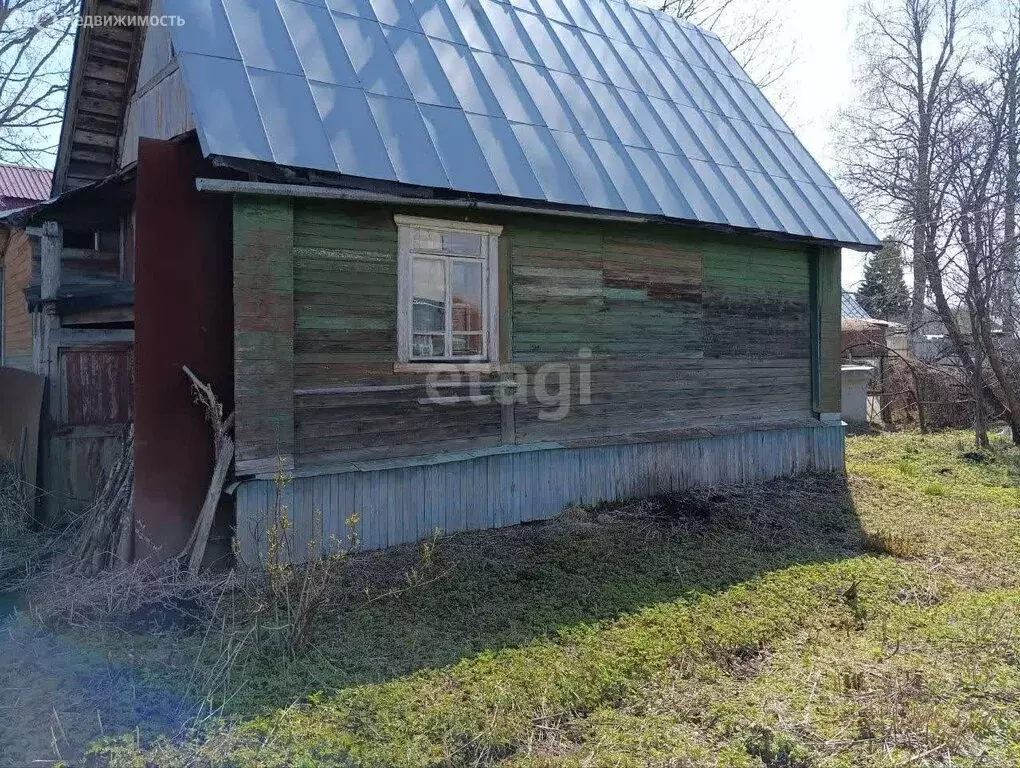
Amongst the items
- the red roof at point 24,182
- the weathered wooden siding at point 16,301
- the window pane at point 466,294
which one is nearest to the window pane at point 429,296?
the window pane at point 466,294

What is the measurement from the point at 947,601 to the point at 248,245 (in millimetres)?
6256

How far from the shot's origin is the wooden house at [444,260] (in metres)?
6.31

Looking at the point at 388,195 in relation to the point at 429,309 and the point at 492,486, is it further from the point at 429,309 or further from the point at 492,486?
the point at 492,486

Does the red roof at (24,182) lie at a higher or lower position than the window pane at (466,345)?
higher

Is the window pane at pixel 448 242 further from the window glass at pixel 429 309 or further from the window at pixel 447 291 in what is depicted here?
the window glass at pixel 429 309

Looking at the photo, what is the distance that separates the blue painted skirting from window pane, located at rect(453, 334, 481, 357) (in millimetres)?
1047

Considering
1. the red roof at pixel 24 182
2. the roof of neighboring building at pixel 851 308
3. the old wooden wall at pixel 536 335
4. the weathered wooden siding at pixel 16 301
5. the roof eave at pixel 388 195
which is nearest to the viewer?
the roof eave at pixel 388 195

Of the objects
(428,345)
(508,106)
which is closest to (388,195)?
(428,345)

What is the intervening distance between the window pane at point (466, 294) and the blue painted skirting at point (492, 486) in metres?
1.35

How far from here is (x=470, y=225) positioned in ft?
24.6

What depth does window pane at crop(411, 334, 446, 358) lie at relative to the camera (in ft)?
24.1

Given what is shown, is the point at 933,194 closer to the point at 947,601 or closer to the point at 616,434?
the point at 616,434

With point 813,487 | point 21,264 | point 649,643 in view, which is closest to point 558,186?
point 649,643

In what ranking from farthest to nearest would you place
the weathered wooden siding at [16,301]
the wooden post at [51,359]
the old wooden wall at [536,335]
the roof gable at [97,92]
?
the weathered wooden siding at [16,301]
the roof gable at [97,92]
the wooden post at [51,359]
the old wooden wall at [536,335]
